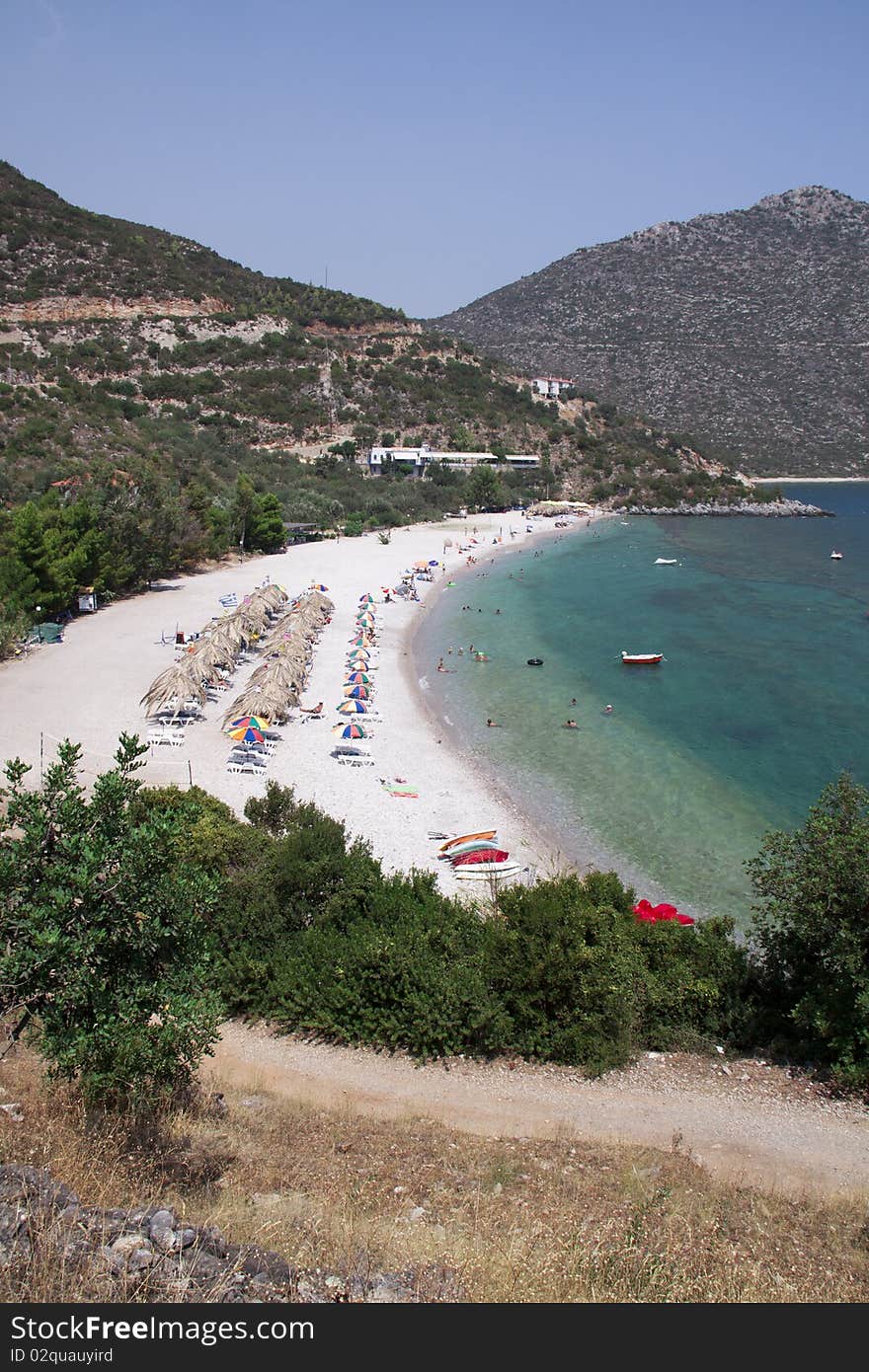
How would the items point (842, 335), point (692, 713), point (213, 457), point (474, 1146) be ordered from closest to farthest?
point (474, 1146), point (692, 713), point (213, 457), point (842, 335)

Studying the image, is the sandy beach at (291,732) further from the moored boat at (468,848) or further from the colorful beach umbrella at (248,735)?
the colorful beach umbrella at (248,735)

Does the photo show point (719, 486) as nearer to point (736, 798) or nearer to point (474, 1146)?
point (736, 798)

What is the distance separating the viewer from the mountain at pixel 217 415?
40406 millimetres

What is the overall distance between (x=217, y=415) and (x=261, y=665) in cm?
5449

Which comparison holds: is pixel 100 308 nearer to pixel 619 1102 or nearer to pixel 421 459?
pixel 421 459

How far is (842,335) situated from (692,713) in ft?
441

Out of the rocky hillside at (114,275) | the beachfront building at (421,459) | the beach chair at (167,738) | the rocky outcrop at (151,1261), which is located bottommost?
the beach chair at (167,738)

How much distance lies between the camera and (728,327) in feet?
454

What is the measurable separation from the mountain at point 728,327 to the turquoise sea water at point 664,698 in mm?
75235

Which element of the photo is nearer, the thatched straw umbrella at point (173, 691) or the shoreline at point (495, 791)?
the shoreline at point (495, 791)

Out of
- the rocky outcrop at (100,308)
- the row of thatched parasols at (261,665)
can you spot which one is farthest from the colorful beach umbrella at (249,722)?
the rocky outcrop at (100,308)

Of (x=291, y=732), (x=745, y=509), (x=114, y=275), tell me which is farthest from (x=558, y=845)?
(x=114, y=275)

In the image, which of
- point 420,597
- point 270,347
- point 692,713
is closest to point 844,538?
point 420,597

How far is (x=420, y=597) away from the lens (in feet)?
143
